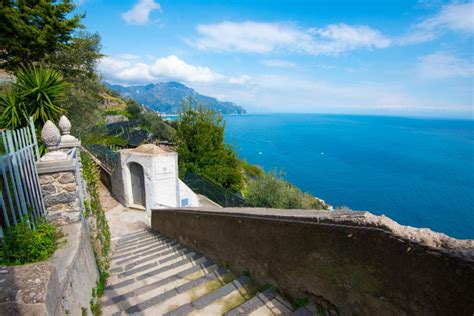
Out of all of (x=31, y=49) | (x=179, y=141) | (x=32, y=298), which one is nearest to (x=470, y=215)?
(x=179, y=141)

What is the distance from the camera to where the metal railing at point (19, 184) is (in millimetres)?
2527

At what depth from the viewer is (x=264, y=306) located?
2561 mm

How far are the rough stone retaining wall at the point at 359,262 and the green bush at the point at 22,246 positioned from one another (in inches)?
91.1

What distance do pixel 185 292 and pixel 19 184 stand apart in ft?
7.72

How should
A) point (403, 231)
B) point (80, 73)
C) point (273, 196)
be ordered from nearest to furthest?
point (403, 231), point (80, 73), point (273, 196)

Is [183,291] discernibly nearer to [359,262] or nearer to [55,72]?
[359,262]

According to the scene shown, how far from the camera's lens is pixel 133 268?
4367 mm

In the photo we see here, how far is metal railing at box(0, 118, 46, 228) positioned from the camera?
2527 mm

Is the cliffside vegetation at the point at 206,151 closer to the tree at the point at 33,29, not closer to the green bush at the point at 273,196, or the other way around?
the green bush at the point at 273,196

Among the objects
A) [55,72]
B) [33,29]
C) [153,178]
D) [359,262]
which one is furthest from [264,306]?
[33,29]

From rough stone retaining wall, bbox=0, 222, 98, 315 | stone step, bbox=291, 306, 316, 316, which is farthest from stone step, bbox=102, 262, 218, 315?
stone step, bbox=291, 306, 316, 316

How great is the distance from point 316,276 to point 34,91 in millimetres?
8297

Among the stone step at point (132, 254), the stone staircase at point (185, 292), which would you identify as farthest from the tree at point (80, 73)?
the stone staircase at point (185, 292)

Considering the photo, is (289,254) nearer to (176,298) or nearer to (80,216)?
(176,298)
